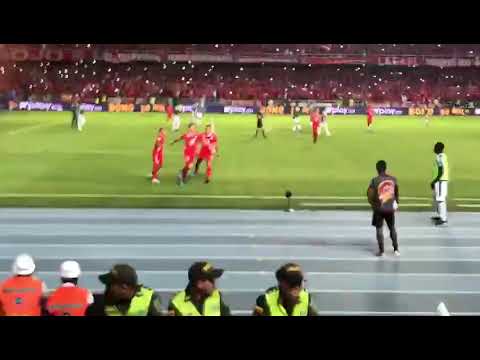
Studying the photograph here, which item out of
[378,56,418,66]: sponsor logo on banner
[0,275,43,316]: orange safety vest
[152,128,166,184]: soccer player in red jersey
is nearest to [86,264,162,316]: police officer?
[0,275,43,316]: orange safety vest

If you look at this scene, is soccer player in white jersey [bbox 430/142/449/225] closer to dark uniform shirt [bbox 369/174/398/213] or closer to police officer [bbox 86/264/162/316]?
dark uniform shirt [bbox 369/174/398/213]

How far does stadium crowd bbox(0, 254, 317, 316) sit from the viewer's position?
4.31m

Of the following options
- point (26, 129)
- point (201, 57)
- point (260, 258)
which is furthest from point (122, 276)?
point (201, 57)

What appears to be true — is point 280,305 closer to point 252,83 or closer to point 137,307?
point 137,307

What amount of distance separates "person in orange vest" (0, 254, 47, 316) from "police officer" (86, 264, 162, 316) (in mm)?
649

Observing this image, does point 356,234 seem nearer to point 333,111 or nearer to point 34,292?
point 34,292

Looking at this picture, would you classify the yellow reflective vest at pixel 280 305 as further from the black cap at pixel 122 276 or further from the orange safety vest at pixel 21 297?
the orange safety vest at pixel 21 297

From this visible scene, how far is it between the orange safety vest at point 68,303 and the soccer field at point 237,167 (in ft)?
28.5

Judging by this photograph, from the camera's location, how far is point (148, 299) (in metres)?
4.41

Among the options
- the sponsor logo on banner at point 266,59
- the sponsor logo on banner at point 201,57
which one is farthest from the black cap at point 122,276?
the sponsor logo on banner at point 266,59

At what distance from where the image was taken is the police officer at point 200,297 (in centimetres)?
442

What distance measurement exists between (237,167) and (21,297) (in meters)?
13.3

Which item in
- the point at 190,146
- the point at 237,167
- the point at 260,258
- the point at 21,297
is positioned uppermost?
the point at 190,146

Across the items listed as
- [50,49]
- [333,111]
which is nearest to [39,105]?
[50,49]
